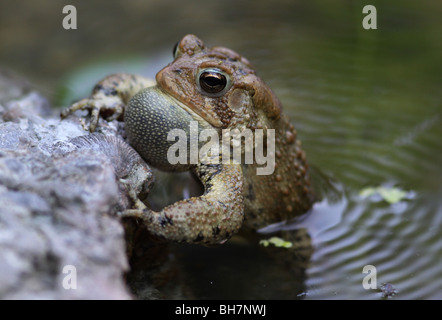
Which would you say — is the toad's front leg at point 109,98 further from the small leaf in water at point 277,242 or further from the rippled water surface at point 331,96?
the small leaf in water at point 277,242

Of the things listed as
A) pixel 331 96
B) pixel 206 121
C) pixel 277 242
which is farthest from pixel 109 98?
pixel 331 96

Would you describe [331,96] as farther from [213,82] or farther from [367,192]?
[213,82]

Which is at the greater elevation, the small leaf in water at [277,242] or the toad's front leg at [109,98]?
the toad's front leg at [109,98]

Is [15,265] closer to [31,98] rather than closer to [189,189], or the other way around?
[189,189]

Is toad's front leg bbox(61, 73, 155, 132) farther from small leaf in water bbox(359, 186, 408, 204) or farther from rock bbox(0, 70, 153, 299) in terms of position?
small leaf in water bbox(359, 186, 408, 204)

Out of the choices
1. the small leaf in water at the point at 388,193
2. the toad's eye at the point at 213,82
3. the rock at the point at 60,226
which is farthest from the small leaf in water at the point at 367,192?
the rock at the point at 60,226

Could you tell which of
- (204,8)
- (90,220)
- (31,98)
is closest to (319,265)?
(90,220)
